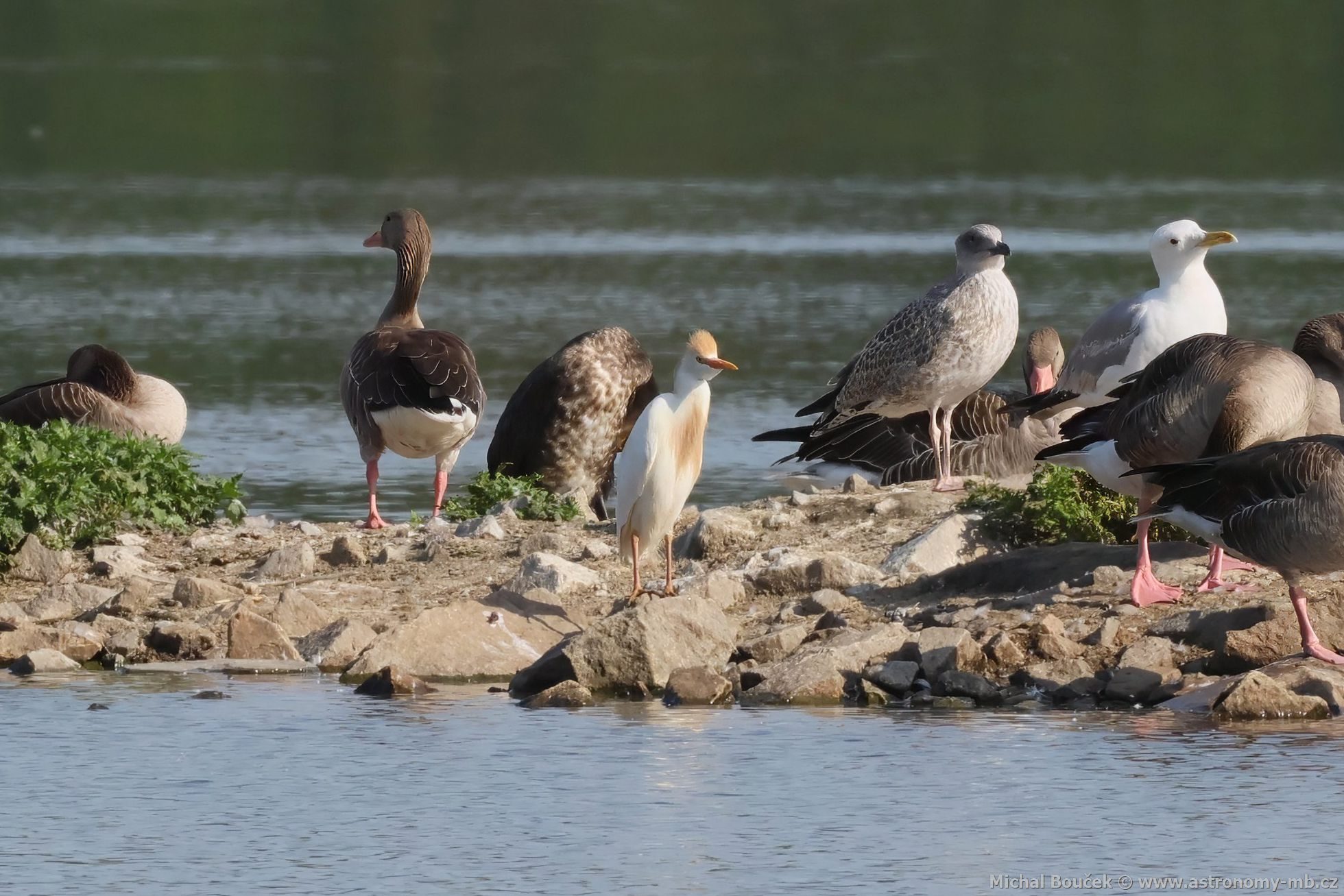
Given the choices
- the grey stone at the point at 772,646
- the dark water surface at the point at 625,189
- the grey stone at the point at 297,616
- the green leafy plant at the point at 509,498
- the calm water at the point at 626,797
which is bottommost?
the calm water at the point at 626,797

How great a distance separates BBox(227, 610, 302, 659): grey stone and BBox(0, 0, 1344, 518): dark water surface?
5.41 meters

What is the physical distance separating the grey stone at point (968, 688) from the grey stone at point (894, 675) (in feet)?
0.38

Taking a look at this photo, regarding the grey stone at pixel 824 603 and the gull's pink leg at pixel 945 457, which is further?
the gull's pink leg at pixel 945 457

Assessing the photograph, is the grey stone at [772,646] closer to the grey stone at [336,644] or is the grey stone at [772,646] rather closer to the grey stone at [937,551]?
the grey stone at [937,551]

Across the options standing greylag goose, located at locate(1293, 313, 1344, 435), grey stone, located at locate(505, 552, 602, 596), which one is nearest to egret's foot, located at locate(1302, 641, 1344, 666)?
standing greylag goose, located at locate(1293, 313, 1344, 435)

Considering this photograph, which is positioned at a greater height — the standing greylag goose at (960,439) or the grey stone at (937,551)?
the standing greylag goose at (960,439)

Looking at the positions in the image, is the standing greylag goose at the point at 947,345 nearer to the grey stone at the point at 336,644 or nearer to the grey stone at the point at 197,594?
the grey stone at the point at 336,644

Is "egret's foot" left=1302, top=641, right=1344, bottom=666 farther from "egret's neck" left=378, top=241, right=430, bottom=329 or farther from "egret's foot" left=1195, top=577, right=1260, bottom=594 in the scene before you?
"egret's neck" left=378, top=241, right=430, bottom=329

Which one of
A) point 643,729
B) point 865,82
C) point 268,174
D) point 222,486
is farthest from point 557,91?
point 643,729

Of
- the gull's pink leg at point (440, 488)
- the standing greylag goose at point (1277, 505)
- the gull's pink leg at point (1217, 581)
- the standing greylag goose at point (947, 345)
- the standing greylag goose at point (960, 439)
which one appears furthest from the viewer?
the standing greylag goose at point (960, 439)

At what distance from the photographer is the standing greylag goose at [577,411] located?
14898 millimetres

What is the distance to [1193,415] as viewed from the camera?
417 inches

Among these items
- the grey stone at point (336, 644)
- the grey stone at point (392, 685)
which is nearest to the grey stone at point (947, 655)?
the grey stone at point (392, 685)

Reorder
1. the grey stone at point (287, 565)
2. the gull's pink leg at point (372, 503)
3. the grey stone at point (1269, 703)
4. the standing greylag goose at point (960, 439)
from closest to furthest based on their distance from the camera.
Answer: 1. the grey stone at point (1269, 703)
2. the grey stone at point (287, 565)
3. the gull's pink leg at point (372, 503)
4. the standing greylag goose at point (960, 439)
